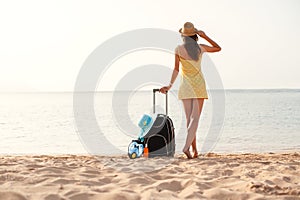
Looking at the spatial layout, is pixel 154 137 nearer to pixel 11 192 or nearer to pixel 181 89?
pixel 181 89

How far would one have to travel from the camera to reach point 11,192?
259cm

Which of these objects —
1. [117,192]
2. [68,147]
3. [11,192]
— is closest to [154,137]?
[117,192]

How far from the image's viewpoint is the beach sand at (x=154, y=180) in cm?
268

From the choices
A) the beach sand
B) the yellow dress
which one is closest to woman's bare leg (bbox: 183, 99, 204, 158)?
the yellow dress

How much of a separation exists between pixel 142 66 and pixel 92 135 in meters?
5.18

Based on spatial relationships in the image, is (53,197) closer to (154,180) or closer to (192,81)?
(154,180)

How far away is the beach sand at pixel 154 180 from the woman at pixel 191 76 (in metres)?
0.60

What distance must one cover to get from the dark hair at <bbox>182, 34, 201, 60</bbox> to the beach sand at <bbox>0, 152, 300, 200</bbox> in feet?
4.58

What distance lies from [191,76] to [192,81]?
0.08 meters

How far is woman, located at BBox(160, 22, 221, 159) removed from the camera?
15.3 feet

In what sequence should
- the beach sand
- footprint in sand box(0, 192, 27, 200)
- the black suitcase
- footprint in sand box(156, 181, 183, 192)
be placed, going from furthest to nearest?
the black suitcase, footprint in sand box(156, 181, 183, 192), the beach sand, footprint in sand box(0, 192, 27, 200)

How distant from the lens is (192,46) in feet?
15.5

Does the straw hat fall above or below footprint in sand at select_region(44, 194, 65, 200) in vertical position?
above

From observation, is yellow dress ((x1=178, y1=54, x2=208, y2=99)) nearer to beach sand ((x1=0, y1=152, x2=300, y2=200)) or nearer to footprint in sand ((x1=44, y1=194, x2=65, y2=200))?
beach sand ((x1=0, y1=152, x2=300, y2=200))
